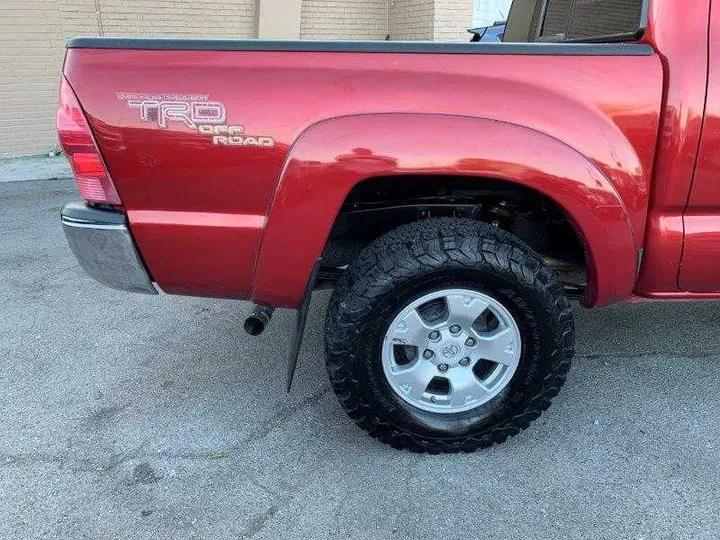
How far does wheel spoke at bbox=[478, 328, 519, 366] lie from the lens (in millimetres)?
2490

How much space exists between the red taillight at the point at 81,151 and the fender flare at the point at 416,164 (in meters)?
0.63

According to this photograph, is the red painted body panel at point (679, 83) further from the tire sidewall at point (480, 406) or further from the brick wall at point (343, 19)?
the brick wall at point (343, 19)

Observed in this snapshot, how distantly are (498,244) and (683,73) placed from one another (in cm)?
89

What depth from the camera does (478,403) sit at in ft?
8.46

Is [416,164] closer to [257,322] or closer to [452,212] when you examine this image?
[452,212]

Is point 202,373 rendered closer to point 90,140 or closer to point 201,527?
point 201,527

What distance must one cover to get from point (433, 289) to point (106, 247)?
1.26 metres

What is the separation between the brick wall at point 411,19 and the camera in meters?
9.04

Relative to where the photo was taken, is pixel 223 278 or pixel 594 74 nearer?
pixel 594 74

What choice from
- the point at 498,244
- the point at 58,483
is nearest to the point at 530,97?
the point at 498,244

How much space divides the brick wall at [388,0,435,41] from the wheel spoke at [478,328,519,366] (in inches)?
290

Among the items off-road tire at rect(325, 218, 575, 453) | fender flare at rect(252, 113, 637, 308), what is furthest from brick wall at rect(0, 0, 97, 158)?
off-road tire at rect(325, 218, 575, 453)

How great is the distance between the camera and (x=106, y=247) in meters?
2.43

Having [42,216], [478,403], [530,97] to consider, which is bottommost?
[42,216]
